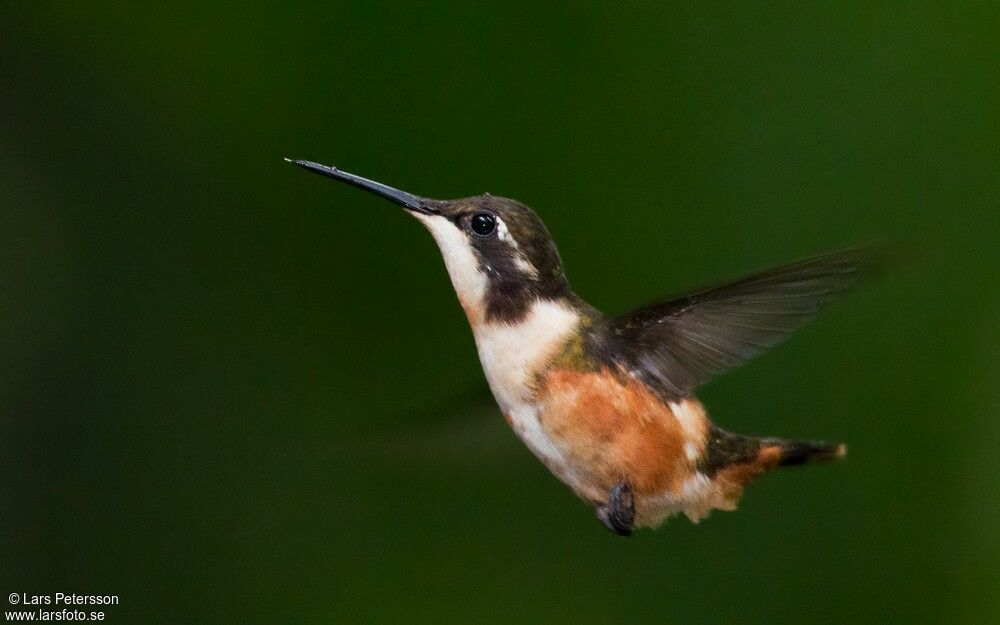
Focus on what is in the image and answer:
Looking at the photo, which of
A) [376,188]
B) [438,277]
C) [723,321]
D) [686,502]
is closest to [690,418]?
[686,502]

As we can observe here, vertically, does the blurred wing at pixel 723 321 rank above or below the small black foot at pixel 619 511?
above

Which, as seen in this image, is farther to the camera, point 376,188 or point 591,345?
point 591,345

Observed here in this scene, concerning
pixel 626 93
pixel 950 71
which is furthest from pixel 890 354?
pixel 626 93

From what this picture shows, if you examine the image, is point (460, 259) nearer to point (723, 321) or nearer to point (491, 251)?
point (491, 251)

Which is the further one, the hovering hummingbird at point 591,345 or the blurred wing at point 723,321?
the hovering hummingbird at point 591,345

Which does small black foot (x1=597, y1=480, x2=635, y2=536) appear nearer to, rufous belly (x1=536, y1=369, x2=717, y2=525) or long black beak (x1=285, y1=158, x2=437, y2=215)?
rufous belly (x1=536, y1=369, x2=717, y2=525)
